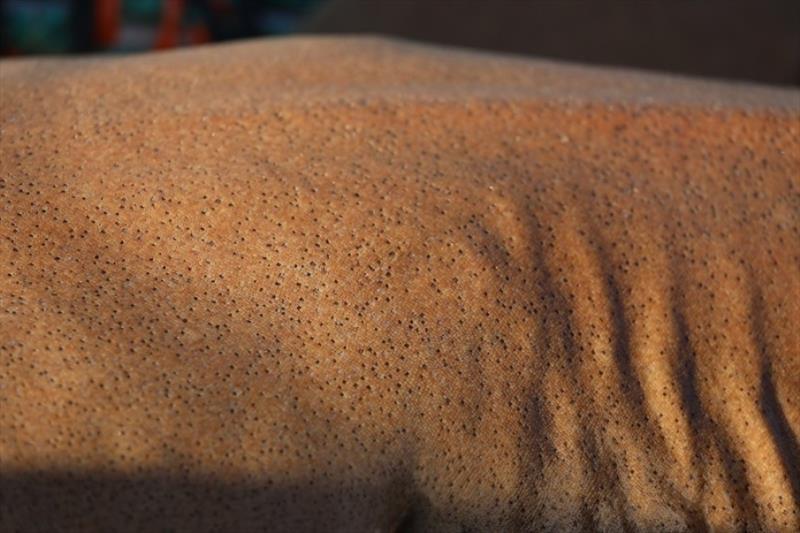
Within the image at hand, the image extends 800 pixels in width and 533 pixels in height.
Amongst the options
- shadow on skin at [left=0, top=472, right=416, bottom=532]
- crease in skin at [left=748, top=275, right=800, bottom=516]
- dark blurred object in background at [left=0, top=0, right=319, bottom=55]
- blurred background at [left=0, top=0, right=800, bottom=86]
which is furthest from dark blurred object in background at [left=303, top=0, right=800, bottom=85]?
shadow on skin at [left=0, top=472, right=416, bottom=532]

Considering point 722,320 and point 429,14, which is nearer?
point 722,320

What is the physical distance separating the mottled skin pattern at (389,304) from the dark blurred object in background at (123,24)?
6.94 feet

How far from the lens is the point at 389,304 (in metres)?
1.14

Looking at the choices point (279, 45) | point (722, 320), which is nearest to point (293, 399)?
point (722, 320)

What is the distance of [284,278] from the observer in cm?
113

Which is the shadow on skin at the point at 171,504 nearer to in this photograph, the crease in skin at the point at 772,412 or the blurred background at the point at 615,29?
the crease in skin at the point at 772,412

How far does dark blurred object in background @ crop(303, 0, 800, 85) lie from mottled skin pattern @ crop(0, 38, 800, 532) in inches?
38.7

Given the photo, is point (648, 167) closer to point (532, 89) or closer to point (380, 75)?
point (532, 89)

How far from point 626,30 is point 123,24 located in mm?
1619

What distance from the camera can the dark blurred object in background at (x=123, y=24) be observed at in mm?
3455

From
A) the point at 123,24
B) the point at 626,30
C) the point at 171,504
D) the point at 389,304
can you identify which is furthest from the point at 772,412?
the point at 123,24

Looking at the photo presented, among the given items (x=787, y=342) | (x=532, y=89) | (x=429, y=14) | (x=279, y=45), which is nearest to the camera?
(x=787, y=342)

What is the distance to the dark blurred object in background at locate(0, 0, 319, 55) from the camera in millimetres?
3455

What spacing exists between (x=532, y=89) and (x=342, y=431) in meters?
0.50
